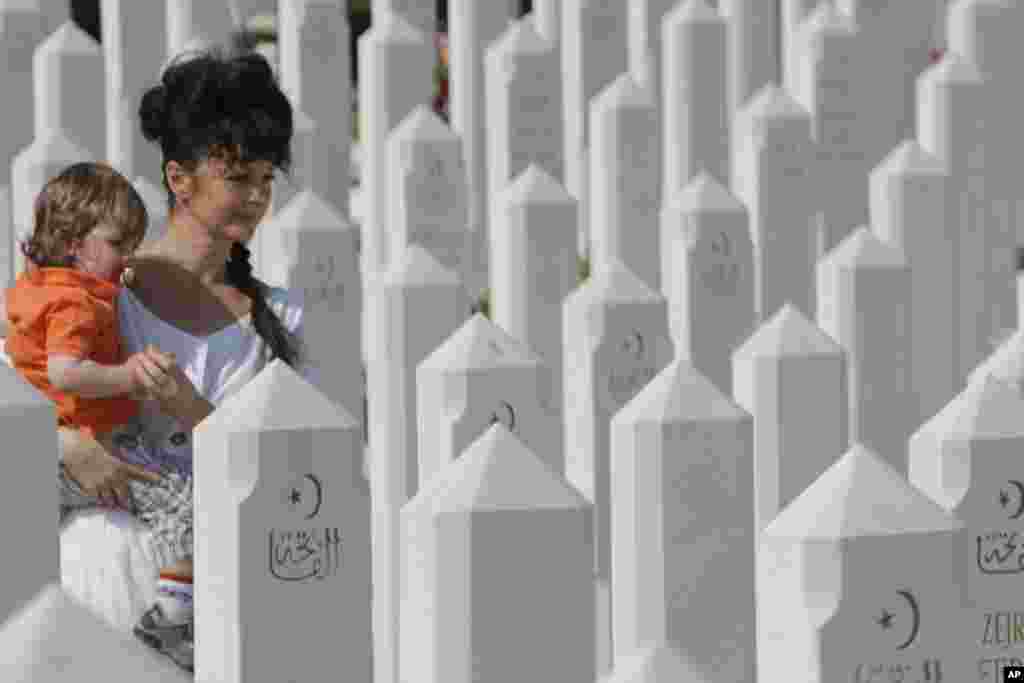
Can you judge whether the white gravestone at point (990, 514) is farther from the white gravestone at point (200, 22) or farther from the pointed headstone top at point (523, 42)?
the white gravestone at point (200, 22)

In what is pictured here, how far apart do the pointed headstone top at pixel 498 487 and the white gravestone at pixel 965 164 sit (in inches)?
152

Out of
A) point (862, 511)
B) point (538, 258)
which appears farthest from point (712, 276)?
point (862, 511)

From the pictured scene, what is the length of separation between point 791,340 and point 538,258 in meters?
1.53

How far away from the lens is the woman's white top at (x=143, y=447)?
12.6 ft

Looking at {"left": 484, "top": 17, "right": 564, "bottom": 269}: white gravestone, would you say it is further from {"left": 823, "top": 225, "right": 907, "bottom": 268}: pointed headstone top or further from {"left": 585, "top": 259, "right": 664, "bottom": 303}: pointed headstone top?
{"left": 585, "top": 259, "right": 664, "bottom": 303}: pointed headstone top

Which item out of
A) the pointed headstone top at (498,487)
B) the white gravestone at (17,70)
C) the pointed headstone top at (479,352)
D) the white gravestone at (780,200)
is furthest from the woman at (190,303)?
the white gravestone at (780,200)

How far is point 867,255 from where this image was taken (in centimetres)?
543

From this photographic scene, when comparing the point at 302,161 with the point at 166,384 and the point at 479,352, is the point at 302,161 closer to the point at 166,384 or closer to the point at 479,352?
the point at 479,352

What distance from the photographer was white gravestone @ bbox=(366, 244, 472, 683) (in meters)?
5.09

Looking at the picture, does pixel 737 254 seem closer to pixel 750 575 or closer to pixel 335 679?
pixel 750 575

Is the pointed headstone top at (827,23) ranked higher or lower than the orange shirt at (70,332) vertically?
higher

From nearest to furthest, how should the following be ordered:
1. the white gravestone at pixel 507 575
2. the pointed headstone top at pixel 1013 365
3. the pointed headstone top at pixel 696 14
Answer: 1. the white gravestone at pixel 507 575
2. the pointed headstone top at pixel 1013 365
3. the pointed headstone top at pixel 696 14

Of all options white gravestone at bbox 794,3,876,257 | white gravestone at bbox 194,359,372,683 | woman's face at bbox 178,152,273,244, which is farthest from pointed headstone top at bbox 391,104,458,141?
white gravestone at bbox 194,359,372,683

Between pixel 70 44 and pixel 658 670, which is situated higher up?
pixel 70 44
